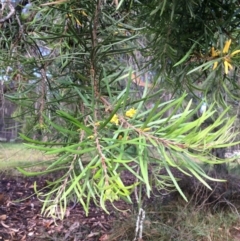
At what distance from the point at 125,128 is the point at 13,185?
8.92ft

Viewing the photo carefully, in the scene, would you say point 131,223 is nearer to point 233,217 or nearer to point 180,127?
point 233,217

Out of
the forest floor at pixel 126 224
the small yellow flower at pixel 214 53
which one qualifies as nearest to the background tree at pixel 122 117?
the small yellow flower at pixel 214 53

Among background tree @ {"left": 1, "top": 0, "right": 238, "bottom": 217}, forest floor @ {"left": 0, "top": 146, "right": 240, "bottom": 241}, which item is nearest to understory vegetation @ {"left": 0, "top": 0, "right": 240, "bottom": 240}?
background tree @ {"left": 1, "top": 0, "right": 238, "bottom": 217}

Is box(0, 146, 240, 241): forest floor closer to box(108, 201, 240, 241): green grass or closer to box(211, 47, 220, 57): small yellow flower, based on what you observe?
box(108, 201, 240, 241): green grass

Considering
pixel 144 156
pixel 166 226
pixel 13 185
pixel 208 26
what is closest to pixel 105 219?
pixel 166 226

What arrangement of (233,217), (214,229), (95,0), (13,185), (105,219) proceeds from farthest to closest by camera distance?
(13,185)
(105,219)
(233,217)
(214,229)
(95,0)

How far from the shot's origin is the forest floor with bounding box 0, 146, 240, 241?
5.99ft

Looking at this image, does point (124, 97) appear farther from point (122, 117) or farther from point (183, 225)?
point (183, 225)

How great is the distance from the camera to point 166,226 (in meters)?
1.89

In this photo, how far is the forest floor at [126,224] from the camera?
183 centimetres

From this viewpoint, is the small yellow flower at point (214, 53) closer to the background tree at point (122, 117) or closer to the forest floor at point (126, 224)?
the background tree at point (122, 117)

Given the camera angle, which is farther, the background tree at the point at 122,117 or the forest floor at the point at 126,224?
the forest floor at the point at 126,224

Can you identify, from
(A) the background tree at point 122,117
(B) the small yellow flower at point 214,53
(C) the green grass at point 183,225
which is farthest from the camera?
(C) the green grass at point 183,225

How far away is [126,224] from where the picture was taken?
1.90 metres
